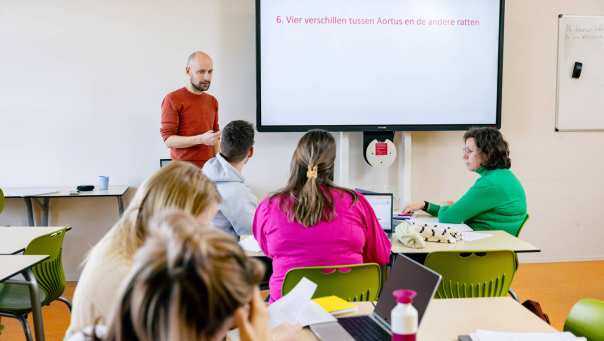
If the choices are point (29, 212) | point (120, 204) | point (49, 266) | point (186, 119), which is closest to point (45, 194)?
point (29, 212)

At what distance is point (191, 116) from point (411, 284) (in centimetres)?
270

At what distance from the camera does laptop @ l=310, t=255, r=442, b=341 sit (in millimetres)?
1443

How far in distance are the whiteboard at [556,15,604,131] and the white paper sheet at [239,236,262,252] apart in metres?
3.35

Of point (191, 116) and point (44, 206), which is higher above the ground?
point (191, 116)

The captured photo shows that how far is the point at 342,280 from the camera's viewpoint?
206 cm

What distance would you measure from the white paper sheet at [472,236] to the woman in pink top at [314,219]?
2.49ft

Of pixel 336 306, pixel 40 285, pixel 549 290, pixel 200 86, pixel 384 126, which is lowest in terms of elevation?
pixel 549 290

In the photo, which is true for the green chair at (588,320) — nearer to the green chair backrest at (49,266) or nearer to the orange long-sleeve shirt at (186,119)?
the green chair backrest at (49,266)

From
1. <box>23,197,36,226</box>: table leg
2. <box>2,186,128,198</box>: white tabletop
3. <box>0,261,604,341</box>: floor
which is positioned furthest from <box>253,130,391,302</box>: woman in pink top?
<box>23,197,36,226</box>: table leg

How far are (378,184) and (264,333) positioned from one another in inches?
150

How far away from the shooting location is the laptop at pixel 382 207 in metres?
2.86

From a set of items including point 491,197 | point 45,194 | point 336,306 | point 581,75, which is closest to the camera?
point 336,306

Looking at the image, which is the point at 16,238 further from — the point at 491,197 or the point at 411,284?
the point at 491,197

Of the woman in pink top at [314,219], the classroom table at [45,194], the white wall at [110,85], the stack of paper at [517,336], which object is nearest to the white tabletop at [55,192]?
the classroom table at [45,194]
